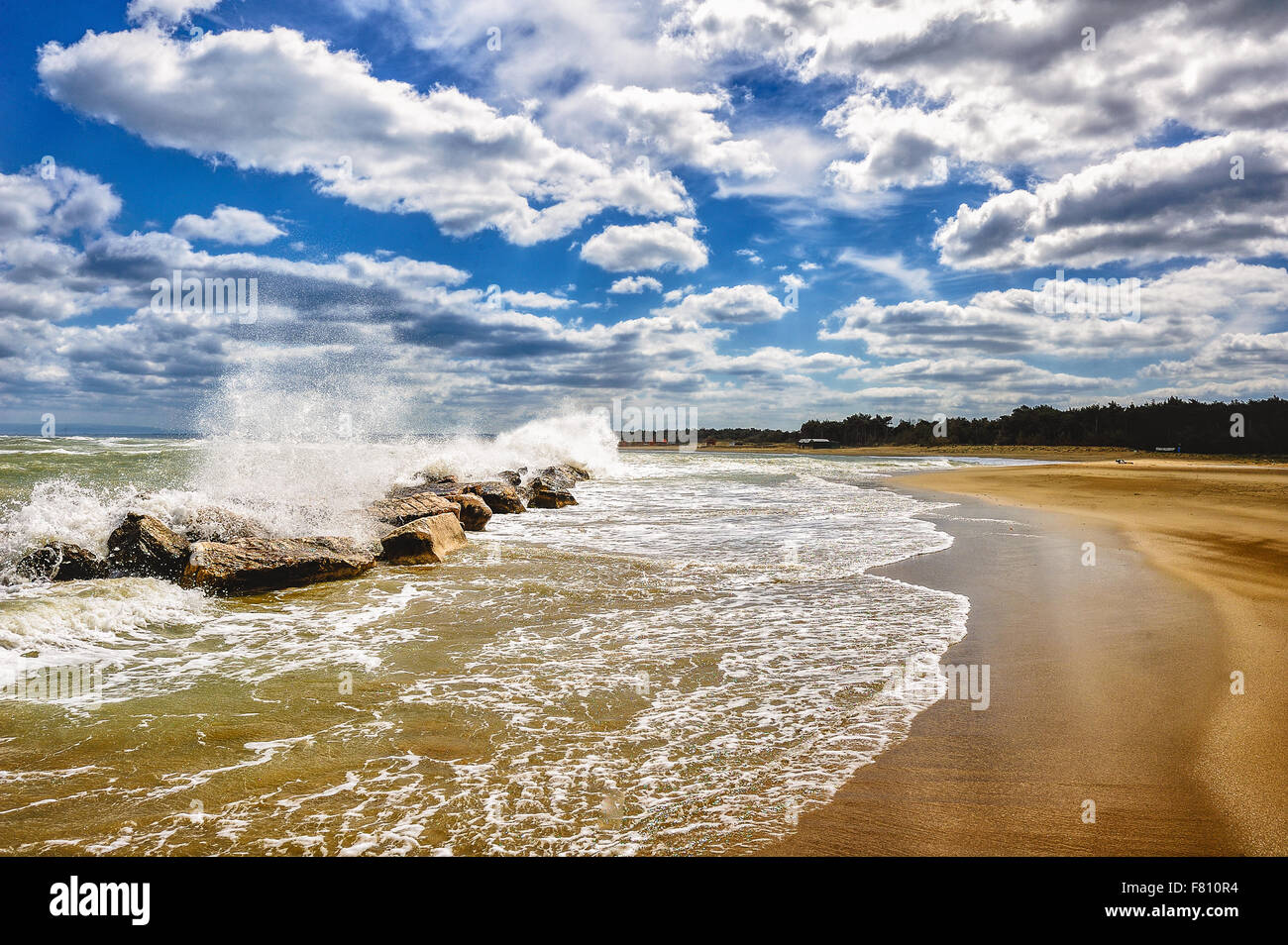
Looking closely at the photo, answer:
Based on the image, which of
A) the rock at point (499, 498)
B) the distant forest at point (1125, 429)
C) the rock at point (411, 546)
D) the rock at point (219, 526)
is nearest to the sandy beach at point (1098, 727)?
the rock at point (411, 546)

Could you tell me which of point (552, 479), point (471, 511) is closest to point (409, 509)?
point (471, 511)

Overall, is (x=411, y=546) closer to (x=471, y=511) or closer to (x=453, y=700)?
(x=471, y=511)

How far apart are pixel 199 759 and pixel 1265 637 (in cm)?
869

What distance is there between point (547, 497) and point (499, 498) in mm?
2145

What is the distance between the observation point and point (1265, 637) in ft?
18.9

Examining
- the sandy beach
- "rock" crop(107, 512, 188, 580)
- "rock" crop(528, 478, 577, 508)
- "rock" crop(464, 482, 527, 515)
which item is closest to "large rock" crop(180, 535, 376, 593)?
"rock" crop(107, 512, 188, 580)

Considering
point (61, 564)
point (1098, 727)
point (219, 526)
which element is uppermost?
point (219, 526)

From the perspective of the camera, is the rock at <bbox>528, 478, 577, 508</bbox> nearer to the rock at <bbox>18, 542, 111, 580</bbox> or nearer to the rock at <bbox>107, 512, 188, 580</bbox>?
the rock at <bbox>107, 512, 188, 580</bbox>

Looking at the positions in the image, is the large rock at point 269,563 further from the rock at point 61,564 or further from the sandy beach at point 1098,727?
the sandy beach at point 1098,727

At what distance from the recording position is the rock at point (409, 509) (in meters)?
11.7

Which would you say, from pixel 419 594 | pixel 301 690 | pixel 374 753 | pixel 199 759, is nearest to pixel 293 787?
pixel 374 753

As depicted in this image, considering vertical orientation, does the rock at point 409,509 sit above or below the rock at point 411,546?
above

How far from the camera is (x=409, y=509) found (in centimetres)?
1209

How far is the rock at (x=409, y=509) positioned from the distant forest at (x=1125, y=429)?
6183cm
